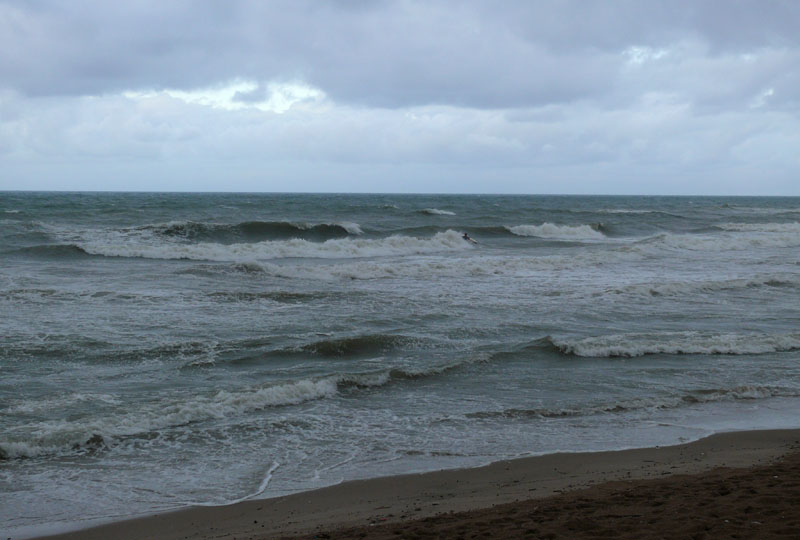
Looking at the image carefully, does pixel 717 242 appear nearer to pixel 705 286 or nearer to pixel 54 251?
pixel 705 286

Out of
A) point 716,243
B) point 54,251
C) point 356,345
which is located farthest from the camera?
point 716,243

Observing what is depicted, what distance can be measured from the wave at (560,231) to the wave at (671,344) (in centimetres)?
2696

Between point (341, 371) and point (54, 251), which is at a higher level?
point (54, 251)

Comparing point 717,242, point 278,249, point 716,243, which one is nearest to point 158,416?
point 278,249

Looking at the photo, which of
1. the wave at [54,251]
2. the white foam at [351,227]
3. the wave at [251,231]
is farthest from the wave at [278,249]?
the white foam at [351,227]

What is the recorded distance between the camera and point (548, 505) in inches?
216

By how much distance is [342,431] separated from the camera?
7.93 m

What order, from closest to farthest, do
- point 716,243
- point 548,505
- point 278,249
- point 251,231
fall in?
point 548,505 < point 278,249 < point 716,243 < point 251,231

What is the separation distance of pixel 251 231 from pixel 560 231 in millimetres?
17974

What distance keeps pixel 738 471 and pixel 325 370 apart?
5799 mm

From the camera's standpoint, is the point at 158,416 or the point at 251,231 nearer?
the point at 158,416

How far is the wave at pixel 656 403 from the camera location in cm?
862

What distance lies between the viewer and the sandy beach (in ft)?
16.0

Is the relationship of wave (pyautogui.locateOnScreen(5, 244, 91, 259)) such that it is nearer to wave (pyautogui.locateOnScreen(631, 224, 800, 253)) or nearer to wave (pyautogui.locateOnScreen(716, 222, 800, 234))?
wave (pyautogui.locateOnScreen(631, 224, 800, 253))
